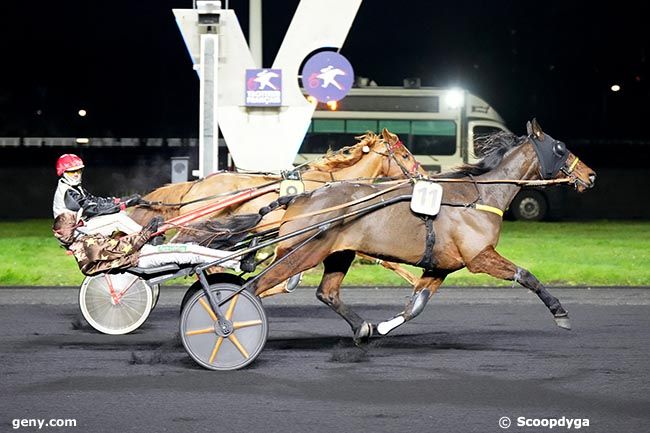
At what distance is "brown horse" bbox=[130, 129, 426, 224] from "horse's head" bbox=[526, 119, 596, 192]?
6.88 feet

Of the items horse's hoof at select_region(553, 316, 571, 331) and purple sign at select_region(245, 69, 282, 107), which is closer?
horse's hoof at select_region(553, 316, 571, 331)

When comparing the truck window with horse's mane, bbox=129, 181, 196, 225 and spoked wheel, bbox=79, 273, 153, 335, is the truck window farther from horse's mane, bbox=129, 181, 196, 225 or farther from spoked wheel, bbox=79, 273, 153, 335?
spoked wheel, bbox=79, 273, 153, 335

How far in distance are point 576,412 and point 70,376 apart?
3.64 m

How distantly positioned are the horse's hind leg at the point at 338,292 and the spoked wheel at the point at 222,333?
1.21 m

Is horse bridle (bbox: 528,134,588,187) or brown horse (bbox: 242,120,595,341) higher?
horse bridle (bbox: 528,134,588,187)

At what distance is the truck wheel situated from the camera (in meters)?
30.5

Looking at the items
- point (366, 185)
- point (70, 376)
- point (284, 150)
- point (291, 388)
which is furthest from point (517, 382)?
point (284, 150)

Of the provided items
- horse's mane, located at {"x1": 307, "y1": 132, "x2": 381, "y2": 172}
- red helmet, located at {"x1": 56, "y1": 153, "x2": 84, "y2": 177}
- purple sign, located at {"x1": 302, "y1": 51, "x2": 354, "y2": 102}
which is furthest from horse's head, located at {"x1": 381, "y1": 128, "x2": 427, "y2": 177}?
red helmet, located at {"x1": 56, "y1": 153, "x2": 84, "y2": 177}

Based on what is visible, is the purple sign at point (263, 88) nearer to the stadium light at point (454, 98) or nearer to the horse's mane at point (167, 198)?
the horse's mane at point (167, 198)

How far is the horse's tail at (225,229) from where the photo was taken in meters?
9.59

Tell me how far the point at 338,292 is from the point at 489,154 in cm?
186

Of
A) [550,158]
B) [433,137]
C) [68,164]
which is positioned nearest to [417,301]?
[550,158]

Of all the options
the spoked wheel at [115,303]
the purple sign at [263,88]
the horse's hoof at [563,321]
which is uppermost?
the purple sign at [263,88]

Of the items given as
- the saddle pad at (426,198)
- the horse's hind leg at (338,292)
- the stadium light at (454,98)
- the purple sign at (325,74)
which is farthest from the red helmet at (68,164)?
the stadium light at (454,98)
